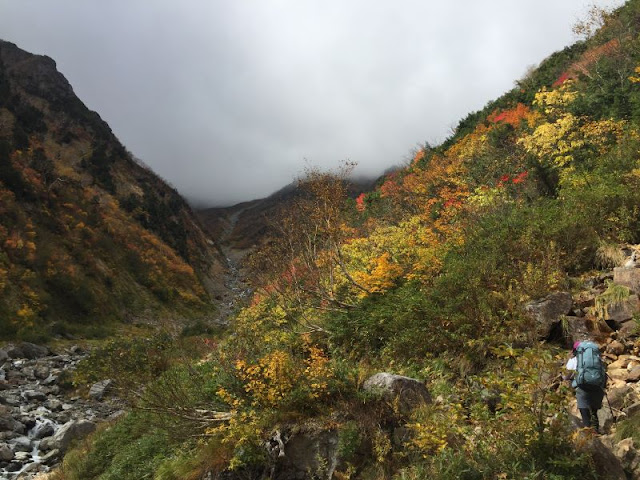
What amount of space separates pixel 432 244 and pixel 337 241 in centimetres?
295

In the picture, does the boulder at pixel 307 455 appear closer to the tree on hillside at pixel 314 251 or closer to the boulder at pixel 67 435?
the tree on hillside at pixel 314 251

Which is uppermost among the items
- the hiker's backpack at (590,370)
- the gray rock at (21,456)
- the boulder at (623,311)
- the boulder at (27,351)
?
the boulder at (27,351)

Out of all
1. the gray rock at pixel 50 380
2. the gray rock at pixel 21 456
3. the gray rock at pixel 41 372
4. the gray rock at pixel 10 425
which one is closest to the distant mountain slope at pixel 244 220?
the gray rock at pixel 41 372

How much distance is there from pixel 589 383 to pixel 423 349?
381cm

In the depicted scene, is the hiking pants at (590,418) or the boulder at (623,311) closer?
the hiking pants at (590,418)

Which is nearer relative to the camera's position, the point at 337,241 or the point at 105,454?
the point at 105,454

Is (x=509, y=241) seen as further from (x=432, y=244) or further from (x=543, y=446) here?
(x=543, y=446)

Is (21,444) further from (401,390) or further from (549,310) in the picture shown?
(549,310)

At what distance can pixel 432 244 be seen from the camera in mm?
12906

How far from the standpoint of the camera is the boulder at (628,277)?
7.34 meters

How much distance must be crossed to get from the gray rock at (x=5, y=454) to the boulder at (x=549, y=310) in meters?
13.7

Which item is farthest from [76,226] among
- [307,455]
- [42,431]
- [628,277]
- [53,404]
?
[628,277]

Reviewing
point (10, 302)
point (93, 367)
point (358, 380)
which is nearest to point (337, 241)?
point (358, 380)

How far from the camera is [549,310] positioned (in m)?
7.75
